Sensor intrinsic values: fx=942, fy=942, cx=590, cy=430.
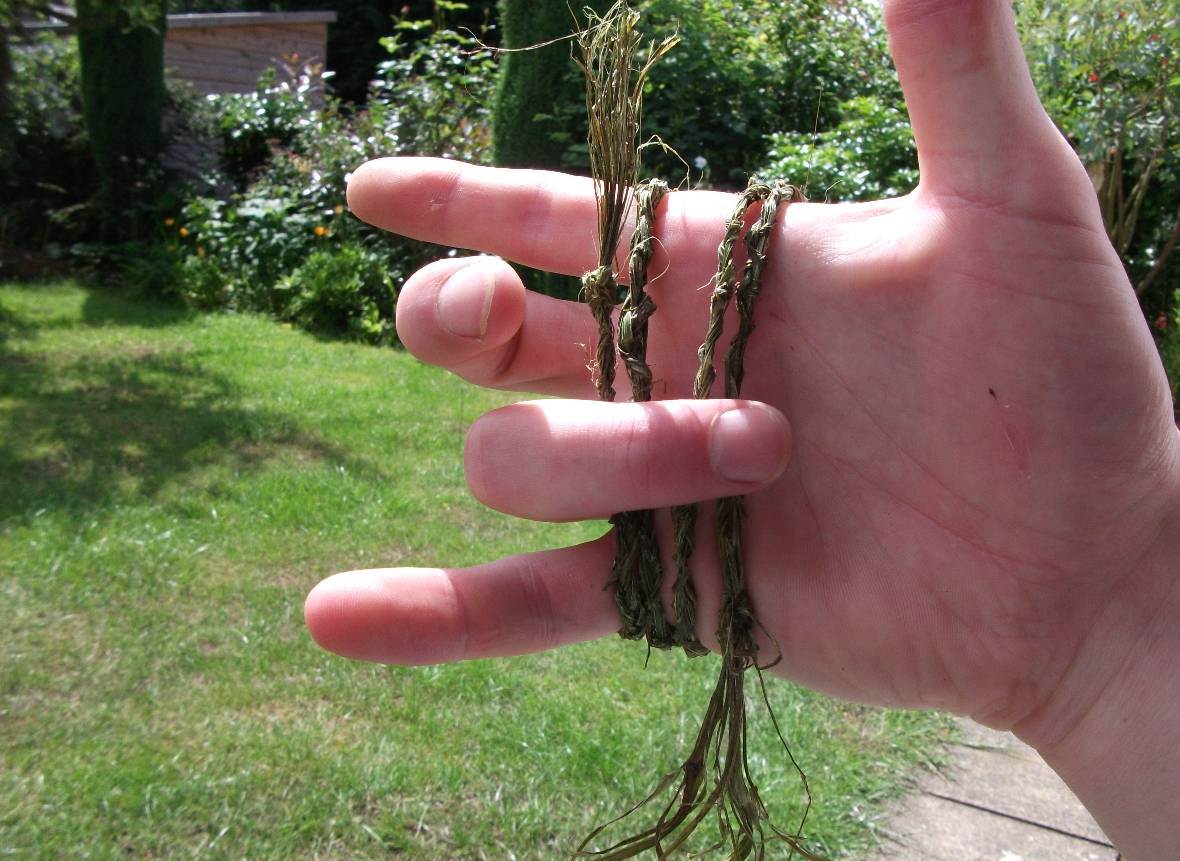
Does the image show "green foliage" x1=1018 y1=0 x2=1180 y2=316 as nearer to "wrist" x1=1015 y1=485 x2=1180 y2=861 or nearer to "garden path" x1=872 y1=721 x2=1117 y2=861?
"garden path" x1=872 y1=721 x2=1117 y2=861

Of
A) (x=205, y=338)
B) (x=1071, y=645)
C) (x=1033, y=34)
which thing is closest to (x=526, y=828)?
(x=1071, y=645)

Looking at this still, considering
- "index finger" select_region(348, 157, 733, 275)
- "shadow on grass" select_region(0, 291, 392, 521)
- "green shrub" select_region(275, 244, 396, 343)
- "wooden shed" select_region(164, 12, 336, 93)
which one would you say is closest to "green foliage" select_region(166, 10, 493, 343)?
"green shrub" select_region(275, 244, 396, 343)

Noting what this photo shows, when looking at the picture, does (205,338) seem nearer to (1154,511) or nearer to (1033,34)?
(1033,34)

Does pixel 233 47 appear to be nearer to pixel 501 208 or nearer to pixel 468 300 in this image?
pixel 501 208

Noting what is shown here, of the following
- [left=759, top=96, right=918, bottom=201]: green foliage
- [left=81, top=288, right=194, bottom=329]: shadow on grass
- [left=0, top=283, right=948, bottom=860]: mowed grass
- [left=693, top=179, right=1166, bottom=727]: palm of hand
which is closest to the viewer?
[left=693, top=179, right=1166, bottom=727]: palm of hand

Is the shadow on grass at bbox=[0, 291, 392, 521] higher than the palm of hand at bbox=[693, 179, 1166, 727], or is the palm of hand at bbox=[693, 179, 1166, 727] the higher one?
the palm of hand at bbox=[693, 179, 1166, 727]

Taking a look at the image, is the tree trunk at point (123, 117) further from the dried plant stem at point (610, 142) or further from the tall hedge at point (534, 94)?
the dried plant stem at point (610, 142)

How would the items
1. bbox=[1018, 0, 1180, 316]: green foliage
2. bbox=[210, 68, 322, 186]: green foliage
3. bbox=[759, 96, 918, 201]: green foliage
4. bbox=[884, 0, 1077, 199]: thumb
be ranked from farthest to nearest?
bbox=[210, 68, 322, 186]: green foliage → bbox=[759, 96, 918, 201]: green foliage → bbox=[1018, 0, 1180, 316]: green foliage → bbox=[884, 0, 1077, 199]: thumb
